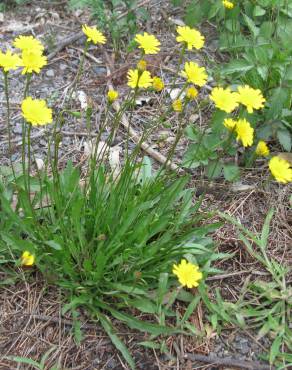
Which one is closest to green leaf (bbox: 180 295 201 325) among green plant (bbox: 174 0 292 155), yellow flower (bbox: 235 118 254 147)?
yellow flower (bbox: 235 118 254 147)

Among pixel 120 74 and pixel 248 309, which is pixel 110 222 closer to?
pixel 248 309

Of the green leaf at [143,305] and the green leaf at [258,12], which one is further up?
the green leaf at [258,12]

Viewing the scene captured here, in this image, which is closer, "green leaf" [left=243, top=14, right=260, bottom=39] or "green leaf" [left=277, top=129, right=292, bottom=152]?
A: "green leaf" [left=277, top=129, right=292, bottom=152]

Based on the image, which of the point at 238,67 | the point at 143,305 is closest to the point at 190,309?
the point at 143,305

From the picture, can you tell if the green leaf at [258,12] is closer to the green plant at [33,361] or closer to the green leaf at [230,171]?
the green leaf at [230,171]

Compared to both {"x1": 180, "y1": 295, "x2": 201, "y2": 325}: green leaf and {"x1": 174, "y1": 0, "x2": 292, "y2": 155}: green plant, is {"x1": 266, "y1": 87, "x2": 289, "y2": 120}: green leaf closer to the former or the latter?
{"x1": 174, "y1": 0, "x2": 292, "y2": 155}: green plant

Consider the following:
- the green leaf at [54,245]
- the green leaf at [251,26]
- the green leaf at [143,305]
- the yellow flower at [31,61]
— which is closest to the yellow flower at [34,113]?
the yellow flower at [31,61]

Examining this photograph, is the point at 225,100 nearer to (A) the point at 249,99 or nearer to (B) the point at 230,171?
(A) the point at 249,99
